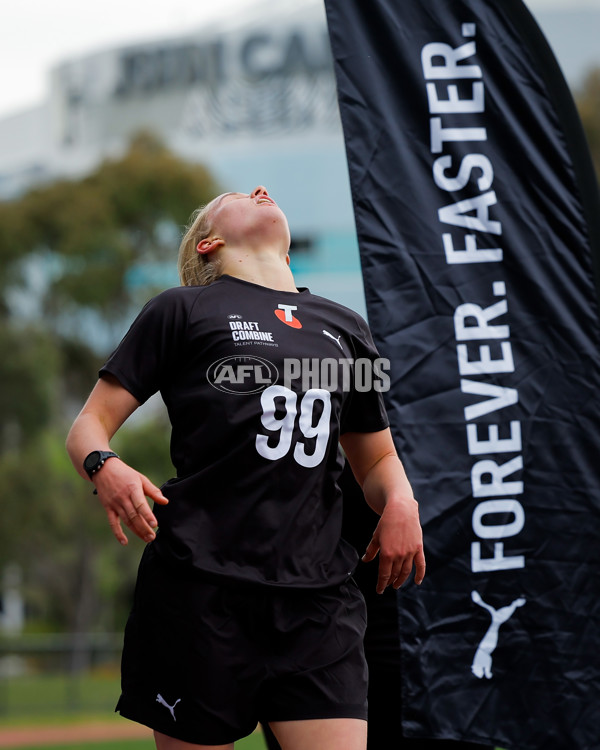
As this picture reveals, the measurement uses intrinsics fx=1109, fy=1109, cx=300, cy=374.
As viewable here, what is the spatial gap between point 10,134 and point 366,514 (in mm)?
51084

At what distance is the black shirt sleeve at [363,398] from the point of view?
271cm

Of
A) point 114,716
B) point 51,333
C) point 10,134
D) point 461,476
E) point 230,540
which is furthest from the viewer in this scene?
point 10,134

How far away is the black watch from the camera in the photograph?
2305mm

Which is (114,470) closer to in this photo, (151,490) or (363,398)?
(151,490)

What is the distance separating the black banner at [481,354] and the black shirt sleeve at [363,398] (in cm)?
54

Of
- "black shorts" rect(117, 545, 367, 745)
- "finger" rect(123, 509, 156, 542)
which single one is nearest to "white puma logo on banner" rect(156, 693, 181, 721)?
"black shorts" rect(117, 545, 367, 745)

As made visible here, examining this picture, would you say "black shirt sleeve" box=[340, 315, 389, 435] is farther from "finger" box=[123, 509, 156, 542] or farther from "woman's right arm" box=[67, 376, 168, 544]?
"finger" box=[123, 509, 156, 542]

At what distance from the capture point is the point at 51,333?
2147cm

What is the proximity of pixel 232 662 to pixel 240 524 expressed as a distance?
294 mm

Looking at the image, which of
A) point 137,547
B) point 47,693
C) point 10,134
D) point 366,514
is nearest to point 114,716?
point 47,693

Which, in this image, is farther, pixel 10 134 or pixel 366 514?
pixel 10 134

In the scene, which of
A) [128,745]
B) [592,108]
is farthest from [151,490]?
[592,108]

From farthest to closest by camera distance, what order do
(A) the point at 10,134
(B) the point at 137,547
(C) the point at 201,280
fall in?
1. (A) the point at 10,134
2. (B) the point at 137,547
3. (C) the point at 201,280

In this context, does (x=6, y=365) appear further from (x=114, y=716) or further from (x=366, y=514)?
(x=366, y=514)
